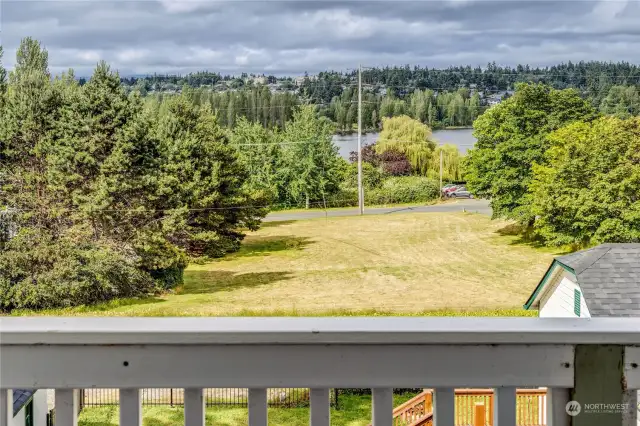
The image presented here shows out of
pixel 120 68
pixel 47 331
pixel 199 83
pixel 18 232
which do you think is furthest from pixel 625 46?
pixel 47 331

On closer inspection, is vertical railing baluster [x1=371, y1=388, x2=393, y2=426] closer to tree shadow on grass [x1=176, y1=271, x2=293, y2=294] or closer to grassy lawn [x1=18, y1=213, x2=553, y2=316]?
grassy lawn [x1=18, y1=213, x2=553, y2=316]

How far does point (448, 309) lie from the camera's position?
440cm

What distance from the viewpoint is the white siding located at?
3629 millimetres

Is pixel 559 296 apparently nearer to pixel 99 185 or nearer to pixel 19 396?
pixel 99 185

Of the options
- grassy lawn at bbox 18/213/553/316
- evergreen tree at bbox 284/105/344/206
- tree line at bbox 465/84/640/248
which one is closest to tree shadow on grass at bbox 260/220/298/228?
grassy lawn at bbox 18/213/553/316

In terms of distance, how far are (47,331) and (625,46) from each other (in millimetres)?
4948

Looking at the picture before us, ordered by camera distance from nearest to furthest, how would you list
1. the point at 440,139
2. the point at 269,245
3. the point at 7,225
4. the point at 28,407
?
the point at 28,407 < the point at 7,225 < the point at 440,139 < the point at 269,245

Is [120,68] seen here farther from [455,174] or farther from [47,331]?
[47,331]

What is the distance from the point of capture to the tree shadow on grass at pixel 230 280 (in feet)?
14.6

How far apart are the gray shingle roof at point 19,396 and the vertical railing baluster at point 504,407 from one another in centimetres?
30

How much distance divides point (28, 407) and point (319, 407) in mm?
275

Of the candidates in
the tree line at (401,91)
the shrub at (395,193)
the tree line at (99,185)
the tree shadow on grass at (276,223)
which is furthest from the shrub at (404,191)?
the tree line at (99,185)

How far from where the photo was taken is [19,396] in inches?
19.5

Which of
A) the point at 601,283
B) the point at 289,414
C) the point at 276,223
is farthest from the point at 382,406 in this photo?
the point at 276,223
